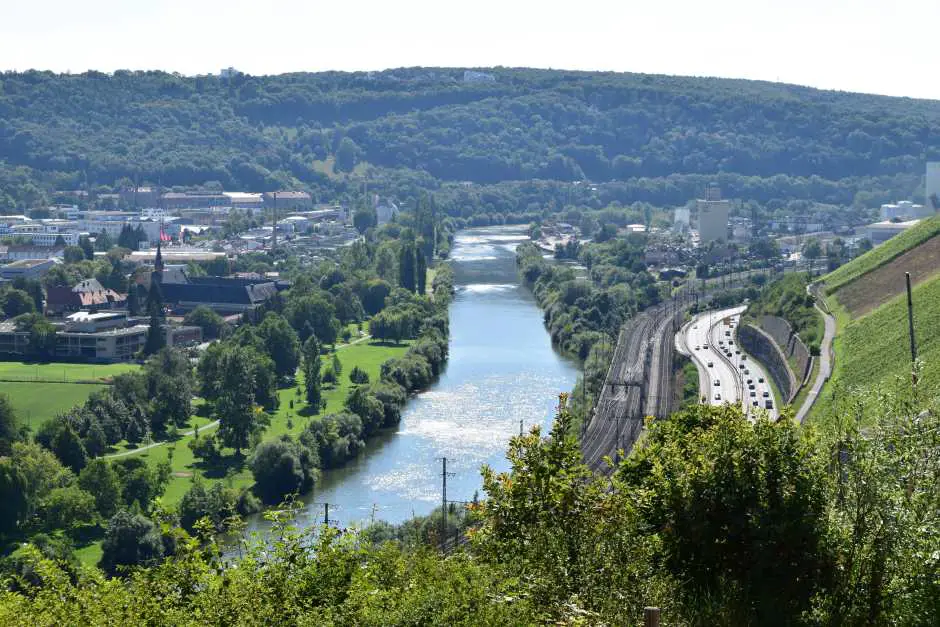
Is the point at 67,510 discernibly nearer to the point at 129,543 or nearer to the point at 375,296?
the point at 129,543

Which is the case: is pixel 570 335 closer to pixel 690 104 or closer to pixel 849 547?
pixel 849 547

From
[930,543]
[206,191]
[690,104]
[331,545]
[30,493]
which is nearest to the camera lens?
[930,543]

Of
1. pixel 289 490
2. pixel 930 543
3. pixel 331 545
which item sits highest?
pixel 930 543


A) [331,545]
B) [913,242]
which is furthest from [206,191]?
[331,545]

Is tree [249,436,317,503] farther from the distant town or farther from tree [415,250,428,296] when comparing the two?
tree [415,250,428,296]

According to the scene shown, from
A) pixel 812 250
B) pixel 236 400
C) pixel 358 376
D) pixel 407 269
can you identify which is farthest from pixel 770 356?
pixel 812 250

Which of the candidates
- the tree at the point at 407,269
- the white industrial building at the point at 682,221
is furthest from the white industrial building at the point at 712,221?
the tree at the point at 407,269

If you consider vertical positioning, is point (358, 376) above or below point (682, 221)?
below
